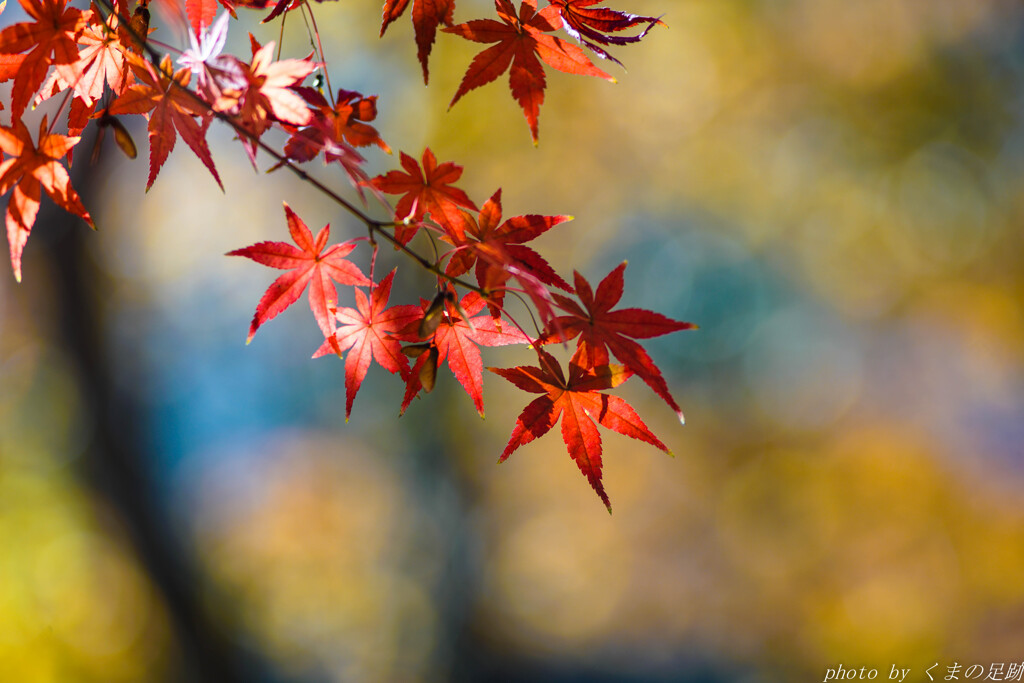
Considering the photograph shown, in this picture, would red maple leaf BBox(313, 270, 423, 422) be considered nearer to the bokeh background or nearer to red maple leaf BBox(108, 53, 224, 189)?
red maple leaf BBox(108, 53, 224, 189)

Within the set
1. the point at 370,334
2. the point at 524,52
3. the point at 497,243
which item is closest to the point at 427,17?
the point at 524,52

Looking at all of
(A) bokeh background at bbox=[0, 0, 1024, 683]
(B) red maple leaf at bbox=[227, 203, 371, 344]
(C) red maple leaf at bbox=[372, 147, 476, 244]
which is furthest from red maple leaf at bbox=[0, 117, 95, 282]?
(A) bokeh background at bbox=[0, 0, 1024, 683]

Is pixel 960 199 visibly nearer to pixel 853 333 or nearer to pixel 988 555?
pixel 853 333

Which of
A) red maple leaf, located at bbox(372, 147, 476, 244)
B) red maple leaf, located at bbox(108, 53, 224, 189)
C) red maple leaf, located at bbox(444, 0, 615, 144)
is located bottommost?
red maple leaf, located at bbox(108, 53, 224, 189)

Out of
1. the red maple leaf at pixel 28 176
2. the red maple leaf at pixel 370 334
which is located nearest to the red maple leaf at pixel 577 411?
the red maple leaf at pixel 370 334

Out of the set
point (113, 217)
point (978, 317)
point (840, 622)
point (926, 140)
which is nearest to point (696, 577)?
point (840, 622)

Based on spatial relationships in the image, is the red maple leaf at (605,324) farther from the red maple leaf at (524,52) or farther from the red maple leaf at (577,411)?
the red maple leaf at (524,52)
